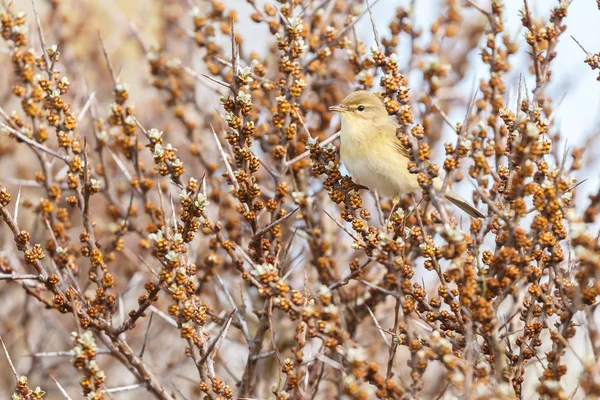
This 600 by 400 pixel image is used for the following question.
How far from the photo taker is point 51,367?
5.60 metres

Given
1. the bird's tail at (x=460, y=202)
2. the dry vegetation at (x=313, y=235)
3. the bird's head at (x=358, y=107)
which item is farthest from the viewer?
the bird's tail at (x=460, y=202)

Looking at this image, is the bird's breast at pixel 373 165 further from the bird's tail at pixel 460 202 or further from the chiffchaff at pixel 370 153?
the bird's tail at pixel 460 202

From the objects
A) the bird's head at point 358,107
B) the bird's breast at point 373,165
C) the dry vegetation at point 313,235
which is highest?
the bird's head at point 358,107

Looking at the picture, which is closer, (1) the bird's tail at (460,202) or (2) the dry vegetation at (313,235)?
(2) the dry vegetation at (313,235)

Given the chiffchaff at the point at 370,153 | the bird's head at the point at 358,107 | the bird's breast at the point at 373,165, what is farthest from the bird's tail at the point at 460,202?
the bird's head at the point at 358,107

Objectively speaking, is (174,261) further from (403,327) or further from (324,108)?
(324,108)

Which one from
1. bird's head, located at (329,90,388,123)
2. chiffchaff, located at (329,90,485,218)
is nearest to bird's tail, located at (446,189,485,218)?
chiffchaff, located at (329,90,485,218)

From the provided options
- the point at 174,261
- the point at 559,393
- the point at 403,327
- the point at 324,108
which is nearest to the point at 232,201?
the point at 324,108

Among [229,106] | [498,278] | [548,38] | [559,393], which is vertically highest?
[548,38]

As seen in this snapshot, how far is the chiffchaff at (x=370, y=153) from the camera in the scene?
4.70 m

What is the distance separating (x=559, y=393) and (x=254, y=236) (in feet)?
5.30

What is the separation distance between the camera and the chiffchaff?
470cm

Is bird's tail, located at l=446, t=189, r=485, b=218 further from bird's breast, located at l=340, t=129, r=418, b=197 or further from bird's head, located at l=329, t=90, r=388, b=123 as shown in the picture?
bird's head, located at l=329, t=90, r=388, b=123

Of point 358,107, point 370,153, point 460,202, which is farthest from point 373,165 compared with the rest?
point 460,202
